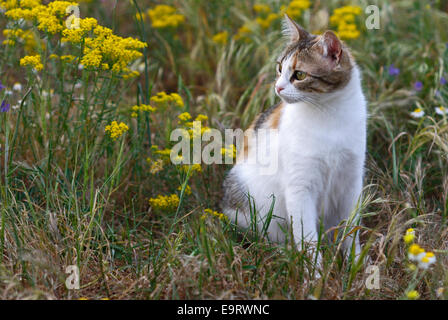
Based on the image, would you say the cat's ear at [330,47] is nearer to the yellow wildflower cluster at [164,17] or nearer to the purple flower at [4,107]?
the purple flower at [4,107]

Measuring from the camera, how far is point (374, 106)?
396 centimetres

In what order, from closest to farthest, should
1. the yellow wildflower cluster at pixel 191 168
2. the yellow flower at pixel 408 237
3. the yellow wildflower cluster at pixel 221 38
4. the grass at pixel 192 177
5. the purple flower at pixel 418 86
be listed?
1. the yellow flower at pixel 408 237
2. the grass at pixel 192 177
3. the yellow wildflower cluster at pixel 191 168
4. the purple flower at pixel 418 86
5. the yellow wildflower cluster at pixel 221 38

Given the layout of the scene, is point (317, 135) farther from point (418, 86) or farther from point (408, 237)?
point (418, 86)

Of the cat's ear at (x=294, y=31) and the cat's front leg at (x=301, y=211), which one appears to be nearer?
the cat's front leg at (x=301, y=211)

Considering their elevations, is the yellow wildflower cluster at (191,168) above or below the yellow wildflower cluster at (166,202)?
above

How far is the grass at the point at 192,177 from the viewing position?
2398 mm

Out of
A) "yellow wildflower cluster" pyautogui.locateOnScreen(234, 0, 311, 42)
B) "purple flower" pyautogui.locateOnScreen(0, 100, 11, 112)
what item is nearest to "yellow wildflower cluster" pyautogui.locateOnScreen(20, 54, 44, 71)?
"purple flower" pyautogui.locateOnScreen(0, 100, 11, 112)

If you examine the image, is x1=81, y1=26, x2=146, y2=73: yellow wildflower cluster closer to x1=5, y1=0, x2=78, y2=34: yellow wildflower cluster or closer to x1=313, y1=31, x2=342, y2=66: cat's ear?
x1=5, y1=0, x2=78, y2=34: yellow wildflower cluster

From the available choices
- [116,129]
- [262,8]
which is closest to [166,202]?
[116,129]

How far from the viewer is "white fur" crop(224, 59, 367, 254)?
2.73m

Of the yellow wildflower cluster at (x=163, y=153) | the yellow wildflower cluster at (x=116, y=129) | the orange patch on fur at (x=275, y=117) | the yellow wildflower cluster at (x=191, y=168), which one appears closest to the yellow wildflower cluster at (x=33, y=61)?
the yellow wildflower cluster at (x=116, y=129)

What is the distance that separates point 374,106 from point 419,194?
1.10 metres

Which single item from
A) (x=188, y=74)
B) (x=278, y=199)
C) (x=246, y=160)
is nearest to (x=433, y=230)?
(x=278, y=199)

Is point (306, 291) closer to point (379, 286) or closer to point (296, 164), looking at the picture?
point (379, 286)
